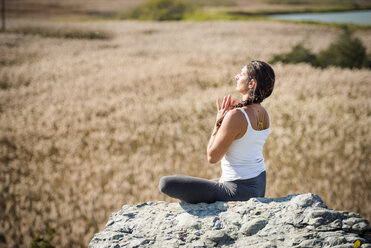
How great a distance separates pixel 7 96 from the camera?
8953mm

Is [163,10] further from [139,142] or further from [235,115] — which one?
[235,115]

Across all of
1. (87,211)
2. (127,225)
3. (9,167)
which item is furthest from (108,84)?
(127,225)

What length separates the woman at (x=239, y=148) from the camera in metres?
2.28

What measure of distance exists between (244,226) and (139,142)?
4.01 metres

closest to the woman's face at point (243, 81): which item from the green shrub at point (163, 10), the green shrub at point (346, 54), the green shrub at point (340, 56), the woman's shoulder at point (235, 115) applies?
the woman's shoulder at point (235, 115)

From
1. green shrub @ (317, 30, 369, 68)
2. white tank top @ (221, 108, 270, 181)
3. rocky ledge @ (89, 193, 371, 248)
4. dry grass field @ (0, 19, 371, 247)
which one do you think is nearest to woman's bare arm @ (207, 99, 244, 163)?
white tank top @ (221, 108, 270, 181)

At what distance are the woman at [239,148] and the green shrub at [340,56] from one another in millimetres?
10640

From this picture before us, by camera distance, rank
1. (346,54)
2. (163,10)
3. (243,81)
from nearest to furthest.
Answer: (243,81) < (346,54) < (163,10)

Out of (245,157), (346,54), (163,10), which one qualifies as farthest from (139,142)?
(163,10)

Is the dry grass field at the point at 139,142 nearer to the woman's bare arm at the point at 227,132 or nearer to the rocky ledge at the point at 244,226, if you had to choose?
the rocky ledge at the point at 244,226

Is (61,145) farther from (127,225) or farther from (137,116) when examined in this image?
(127,225)

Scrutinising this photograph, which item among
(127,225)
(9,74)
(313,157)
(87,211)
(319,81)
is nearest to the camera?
(127,225)

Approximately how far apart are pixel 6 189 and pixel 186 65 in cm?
960

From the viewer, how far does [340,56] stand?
11672mm
